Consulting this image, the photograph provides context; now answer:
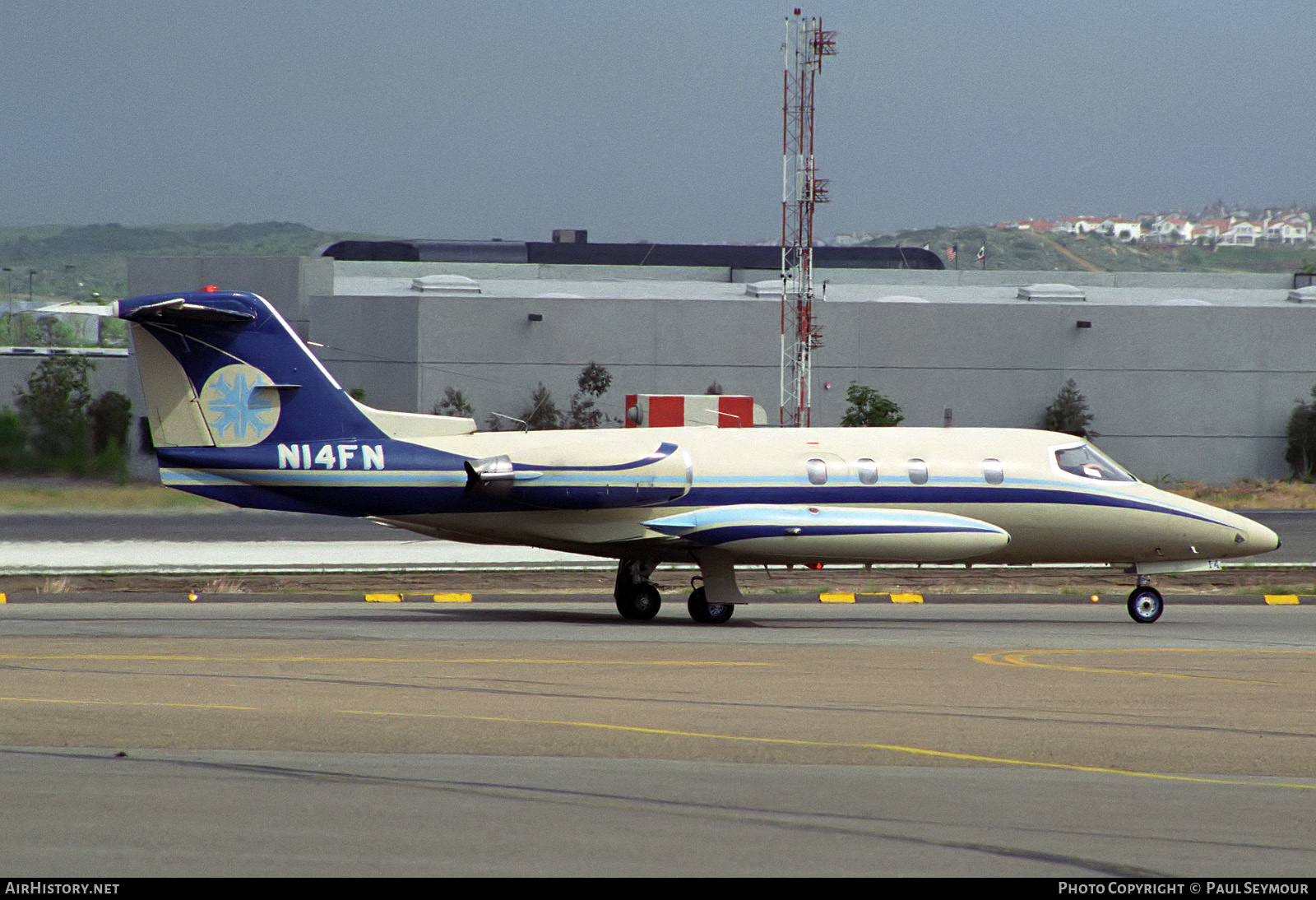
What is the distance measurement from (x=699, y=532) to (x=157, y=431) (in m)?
8.44

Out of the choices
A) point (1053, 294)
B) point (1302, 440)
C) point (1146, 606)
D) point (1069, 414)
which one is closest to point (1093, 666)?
point (1146, 606)

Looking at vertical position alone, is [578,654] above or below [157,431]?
below

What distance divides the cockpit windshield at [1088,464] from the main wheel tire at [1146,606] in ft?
6.62

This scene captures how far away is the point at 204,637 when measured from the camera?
786 inches

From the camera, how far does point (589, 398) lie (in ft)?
230

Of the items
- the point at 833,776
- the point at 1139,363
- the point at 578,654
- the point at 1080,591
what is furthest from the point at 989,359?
the point at 833,776

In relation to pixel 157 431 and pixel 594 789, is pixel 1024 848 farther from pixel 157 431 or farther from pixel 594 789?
pixel 157 431

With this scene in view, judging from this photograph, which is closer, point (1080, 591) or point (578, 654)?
point (578, 654)

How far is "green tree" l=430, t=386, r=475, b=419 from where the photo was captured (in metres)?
67.0

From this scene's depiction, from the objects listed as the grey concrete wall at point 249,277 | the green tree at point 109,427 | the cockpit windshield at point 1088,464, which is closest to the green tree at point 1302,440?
the grey concrete wall at point 249,277

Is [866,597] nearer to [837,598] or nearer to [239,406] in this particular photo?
[837,598]

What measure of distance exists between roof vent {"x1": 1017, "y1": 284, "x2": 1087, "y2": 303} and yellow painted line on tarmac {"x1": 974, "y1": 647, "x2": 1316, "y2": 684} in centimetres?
5946

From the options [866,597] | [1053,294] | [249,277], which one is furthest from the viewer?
[1053,294]

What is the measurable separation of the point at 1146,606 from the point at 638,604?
317 inches
